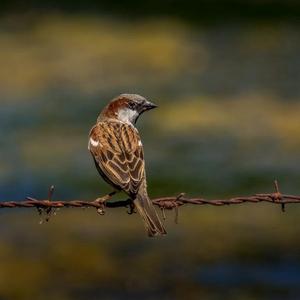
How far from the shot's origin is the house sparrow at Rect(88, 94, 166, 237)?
9.42 metres

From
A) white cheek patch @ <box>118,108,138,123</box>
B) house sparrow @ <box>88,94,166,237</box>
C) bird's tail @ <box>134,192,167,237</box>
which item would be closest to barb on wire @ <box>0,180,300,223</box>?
bird's tail @ <box>134,192,167,237</box>

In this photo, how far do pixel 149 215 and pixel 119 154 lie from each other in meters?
0.73

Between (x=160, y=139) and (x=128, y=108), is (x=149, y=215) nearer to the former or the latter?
(x=128, y=108)

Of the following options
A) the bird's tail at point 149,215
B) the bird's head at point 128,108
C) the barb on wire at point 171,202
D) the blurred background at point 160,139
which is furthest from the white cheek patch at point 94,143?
the blurred background at point 160,139

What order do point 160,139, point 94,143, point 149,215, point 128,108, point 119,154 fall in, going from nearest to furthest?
point 149,215
point 119,154
point 94,143
point 128,108
point 160,139

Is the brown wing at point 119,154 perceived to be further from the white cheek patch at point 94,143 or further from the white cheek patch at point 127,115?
the white cheek patch at point 127,115

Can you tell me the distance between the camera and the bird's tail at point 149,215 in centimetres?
921

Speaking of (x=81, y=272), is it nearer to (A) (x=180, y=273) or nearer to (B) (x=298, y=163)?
(A) (x=180, y=273)

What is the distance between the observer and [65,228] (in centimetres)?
1861

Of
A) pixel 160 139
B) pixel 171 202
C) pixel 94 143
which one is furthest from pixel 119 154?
pixel 160 139

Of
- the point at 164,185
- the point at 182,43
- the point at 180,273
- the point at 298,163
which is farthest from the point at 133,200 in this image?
the point at 182,43

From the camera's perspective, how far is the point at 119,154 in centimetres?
988

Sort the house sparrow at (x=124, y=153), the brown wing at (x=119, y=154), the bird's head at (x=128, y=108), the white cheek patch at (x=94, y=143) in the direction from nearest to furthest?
the house sparrow at (x=124, y=153)
the brown wing at (x=119, y=154)
the white cheek patch at (x=94, y=143)
the bird's head at (x=128, y=108)

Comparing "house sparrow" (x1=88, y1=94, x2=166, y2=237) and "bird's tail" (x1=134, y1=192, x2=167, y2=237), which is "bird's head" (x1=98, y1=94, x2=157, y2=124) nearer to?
"house sparrow" (x1=88, y1=94, x2=166, y2=237)
